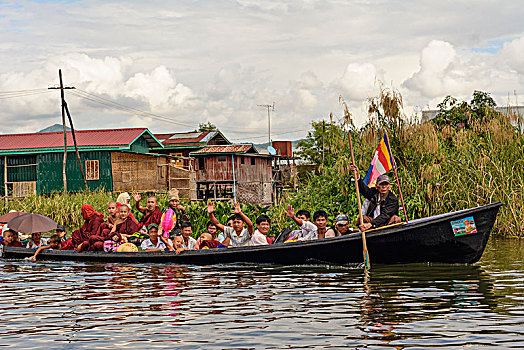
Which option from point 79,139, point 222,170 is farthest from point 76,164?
point 222,170

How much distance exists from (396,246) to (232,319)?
4331 mm

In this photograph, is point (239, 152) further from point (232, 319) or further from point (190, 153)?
point (232, 319)

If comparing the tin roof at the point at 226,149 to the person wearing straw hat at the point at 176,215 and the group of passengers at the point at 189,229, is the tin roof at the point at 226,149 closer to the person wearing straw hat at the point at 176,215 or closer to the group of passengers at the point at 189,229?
the group of passengers at the point at 189,229

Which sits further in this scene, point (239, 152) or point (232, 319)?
point (239, 152)

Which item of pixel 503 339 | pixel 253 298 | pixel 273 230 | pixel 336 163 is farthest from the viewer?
pixel 273 230

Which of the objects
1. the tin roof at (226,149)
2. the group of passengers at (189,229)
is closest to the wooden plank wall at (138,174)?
the tin roof at (226,149)

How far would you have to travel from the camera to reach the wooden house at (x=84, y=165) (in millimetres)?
35000

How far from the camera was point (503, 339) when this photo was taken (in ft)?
20.3

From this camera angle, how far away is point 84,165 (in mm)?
36281

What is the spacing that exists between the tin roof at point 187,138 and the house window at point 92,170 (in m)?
8.87

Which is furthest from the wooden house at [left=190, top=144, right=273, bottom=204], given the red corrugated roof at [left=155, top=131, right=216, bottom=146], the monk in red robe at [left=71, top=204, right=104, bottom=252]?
the monk in red robe at [left=71, top=204, right=104, bottom=252]

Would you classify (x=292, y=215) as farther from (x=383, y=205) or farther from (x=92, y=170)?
(x=92, y=170)

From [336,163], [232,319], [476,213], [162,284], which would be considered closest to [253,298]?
[232,319]

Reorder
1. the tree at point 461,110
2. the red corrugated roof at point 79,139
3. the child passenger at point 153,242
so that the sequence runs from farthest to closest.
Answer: the red corrugated roof at point 79,139 → the tree at point 461,110 → the child passenger at point 153,242
